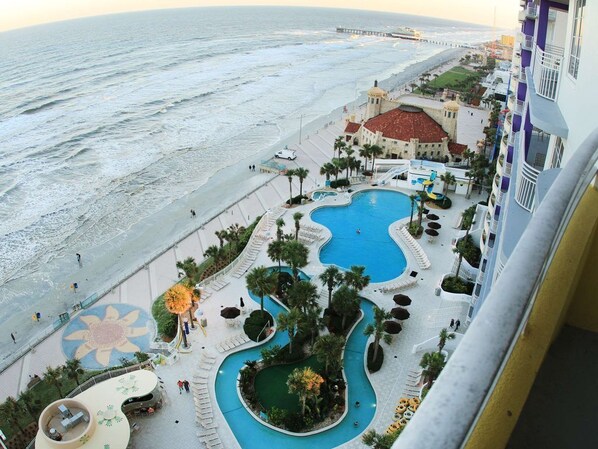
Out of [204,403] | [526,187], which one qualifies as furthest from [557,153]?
[204,403]

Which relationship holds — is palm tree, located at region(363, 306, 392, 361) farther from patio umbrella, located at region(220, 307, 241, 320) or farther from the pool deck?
patio umbrella, located at region(220, 307, 241, 320)

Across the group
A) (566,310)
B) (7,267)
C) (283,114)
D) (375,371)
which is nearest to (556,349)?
(566,310)

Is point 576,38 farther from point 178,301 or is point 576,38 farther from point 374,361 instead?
point 178,301

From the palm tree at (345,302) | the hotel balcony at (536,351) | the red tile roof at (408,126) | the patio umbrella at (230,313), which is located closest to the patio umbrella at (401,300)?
the palm tree at (345,302)

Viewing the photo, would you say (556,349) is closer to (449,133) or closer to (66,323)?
(66,323)

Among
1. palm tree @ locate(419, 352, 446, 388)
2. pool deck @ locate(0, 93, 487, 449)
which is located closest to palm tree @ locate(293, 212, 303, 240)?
pool deck @ locate(0, 93, 487, 449)

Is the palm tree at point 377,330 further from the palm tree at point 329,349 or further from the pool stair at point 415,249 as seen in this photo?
the pool stair at point 415,249

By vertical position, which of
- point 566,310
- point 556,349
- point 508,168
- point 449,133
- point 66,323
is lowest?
point 66,323
